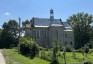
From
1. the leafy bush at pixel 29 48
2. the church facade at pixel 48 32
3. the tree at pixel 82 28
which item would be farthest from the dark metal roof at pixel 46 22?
the leafy bush at pixel 29 48

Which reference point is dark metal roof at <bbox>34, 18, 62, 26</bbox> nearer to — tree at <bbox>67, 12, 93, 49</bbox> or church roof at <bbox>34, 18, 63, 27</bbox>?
church roof at <bbox>34, 18, 63, 27</bbox>

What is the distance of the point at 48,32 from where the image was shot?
41562mm

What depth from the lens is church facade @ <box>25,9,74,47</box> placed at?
39737 mm

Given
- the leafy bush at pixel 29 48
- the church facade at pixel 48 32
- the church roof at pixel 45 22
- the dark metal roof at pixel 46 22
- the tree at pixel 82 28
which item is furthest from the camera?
the tree at pixel 82 28

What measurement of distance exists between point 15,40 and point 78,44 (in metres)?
28.4

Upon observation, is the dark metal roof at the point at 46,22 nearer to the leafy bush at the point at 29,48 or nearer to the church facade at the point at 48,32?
the church facade at the point at 48,32

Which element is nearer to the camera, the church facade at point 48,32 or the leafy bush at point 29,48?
the leafy bush at point 29,48

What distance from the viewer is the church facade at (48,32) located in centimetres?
3974

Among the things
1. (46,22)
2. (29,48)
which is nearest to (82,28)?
(46,22)

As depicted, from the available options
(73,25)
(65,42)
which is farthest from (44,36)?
(73,25)

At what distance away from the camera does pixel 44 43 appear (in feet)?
136

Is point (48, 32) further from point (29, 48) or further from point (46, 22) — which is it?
point (29, 48)

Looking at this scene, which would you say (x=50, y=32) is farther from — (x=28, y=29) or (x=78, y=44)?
(x=78, y=44)

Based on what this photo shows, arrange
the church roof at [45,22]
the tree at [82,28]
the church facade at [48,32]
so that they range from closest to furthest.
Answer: the church facade at [48,32] → the church roof at [45,22] → the tree at [82,28]
